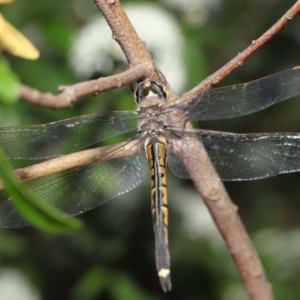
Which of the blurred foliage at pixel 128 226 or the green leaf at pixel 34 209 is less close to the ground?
the blurred foliage at pixel 128 226

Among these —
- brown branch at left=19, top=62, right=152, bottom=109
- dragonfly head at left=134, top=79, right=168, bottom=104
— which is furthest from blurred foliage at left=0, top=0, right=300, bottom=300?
brown branch at left=19, top=62, right=152, bottom=109

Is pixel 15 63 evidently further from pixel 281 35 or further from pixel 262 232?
pixel 281 35

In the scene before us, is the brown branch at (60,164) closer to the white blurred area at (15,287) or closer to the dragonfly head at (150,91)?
the dragonfly head at (150,91)

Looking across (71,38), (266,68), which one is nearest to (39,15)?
(71,38)

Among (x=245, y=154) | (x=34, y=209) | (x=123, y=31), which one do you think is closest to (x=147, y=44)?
(x=245, y=154)

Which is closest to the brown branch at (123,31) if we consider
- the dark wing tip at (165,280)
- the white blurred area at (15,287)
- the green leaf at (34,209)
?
the dark wing tip at (165,280)

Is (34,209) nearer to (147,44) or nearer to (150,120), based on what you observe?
(150,120)

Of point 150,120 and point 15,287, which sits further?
point 15,287
